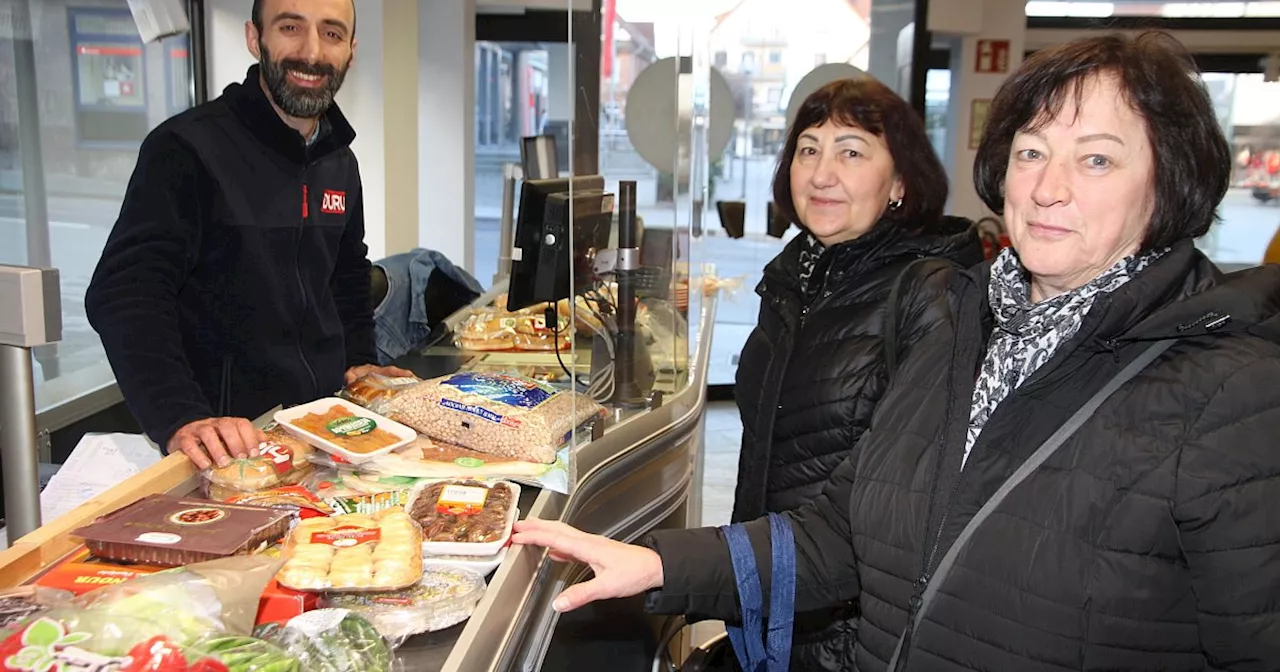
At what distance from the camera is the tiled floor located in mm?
5227

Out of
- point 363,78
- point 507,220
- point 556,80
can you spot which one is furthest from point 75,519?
point 556,80

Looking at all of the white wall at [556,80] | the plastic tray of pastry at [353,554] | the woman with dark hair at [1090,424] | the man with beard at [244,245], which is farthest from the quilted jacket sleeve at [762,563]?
the white wall at [556,80]

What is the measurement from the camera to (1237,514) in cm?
108

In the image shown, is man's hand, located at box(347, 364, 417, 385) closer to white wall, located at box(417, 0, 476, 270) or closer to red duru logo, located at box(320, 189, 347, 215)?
red duru logo, located at box(320, 189, 347, 215)

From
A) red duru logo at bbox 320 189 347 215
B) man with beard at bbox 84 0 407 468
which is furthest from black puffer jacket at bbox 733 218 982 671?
red duru logo at bbox 320 189 347 215

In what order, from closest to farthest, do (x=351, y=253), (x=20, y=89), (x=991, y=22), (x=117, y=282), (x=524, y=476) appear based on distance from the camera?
(x=524, y=476) < (x=117, y=282) < (x=351, y=253) < (x=20, y=89) < (x=991, y=22)

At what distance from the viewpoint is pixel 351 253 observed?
111 inches

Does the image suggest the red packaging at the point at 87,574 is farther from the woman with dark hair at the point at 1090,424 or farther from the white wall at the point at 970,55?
the white wall at the point at 970,55

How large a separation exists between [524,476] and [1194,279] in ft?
3.46

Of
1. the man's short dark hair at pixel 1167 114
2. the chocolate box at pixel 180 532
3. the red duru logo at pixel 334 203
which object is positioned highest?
the man's short dark hair at pixel 1167 114

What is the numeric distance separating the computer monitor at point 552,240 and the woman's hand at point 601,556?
2.77 ft

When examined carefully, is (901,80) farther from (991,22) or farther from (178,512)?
(178,512)

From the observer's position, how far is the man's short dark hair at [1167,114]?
123 centimetres

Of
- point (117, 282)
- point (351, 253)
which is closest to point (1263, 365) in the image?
point (117, 282)
